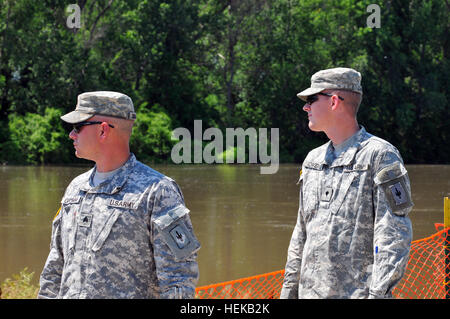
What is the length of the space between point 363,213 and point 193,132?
157ft

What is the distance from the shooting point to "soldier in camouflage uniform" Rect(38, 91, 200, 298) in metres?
3.10

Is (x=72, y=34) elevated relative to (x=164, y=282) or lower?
elevated

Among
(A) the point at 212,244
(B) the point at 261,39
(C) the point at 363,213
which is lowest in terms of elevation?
(A) the point at 212,244

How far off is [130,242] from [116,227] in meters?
0.09

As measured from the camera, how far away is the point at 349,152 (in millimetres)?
3842

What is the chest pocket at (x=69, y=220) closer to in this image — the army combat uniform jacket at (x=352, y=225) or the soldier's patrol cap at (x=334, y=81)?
the army combat uniform jacket at (x=352, y=225)

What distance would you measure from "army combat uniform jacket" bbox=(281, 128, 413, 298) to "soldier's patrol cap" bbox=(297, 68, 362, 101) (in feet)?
0.92

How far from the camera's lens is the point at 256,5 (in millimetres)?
54438

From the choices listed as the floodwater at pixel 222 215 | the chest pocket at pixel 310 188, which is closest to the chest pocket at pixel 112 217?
the chest pocket at pixel 310 188

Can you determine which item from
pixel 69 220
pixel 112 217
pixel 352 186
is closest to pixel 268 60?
pixel 352 186

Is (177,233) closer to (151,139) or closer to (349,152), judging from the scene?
(349,152)

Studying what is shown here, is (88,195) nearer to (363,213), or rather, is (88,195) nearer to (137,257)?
(137,257)

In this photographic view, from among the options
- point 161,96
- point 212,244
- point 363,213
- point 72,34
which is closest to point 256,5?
point 161,96

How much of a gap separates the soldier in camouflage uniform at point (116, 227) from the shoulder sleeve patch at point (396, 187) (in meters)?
1.04
